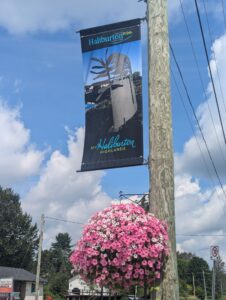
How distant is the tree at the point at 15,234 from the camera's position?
72938 mm

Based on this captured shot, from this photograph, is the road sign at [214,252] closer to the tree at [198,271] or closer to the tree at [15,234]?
the tree at [15,234]

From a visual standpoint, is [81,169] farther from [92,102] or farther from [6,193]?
[6,193]

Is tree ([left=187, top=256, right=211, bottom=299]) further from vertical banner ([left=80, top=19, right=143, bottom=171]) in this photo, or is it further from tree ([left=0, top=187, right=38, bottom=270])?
vertical banner ([left=80, top=19, right=143, bottom=171])

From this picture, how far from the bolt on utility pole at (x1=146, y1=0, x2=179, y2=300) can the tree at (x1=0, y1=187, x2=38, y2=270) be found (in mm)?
69090

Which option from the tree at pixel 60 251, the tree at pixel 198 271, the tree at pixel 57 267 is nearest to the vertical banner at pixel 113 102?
the tree at pixel 57 267

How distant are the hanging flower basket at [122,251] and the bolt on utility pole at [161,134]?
0.30 m

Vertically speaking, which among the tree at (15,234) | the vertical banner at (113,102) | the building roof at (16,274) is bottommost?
the vertical banner at (113,102)

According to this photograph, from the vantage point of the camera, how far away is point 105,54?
8.44m

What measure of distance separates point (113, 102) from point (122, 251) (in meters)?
3.29

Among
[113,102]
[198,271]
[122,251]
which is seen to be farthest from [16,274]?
[198,271]

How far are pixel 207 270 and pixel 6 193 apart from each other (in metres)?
71.0

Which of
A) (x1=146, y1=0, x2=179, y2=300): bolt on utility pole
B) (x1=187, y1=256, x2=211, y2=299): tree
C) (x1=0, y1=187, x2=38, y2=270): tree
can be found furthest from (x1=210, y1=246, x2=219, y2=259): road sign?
(x1=187, y1=256, x2=211, y2=299): tree

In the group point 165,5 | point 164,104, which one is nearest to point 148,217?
point 164,104

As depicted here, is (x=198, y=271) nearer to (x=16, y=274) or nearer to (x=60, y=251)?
(x=60, y=251)
